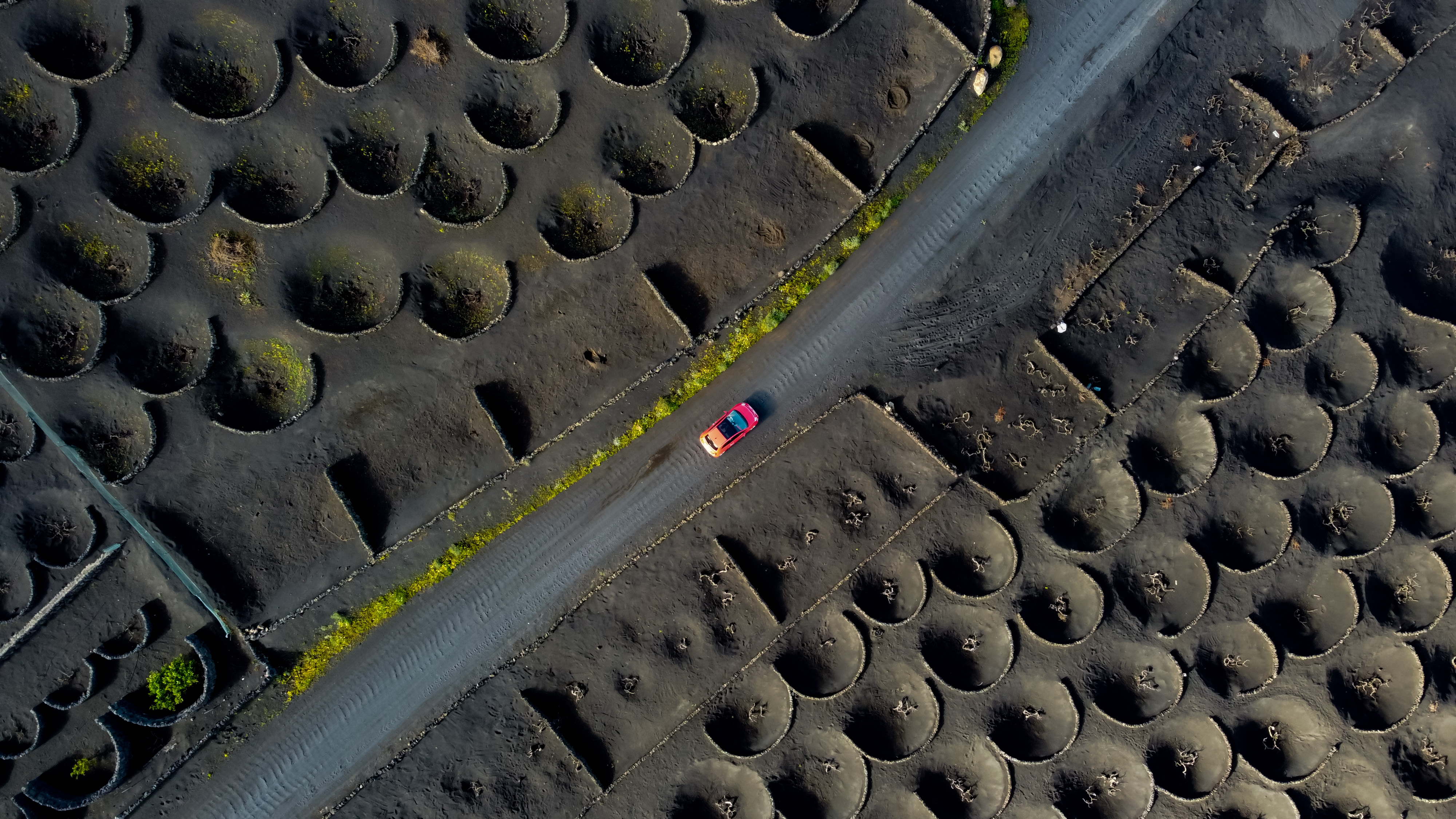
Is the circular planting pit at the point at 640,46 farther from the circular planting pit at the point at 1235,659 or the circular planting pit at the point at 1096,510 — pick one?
the circular planting pit at the point at 1235,659

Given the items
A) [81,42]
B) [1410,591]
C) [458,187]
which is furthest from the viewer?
[1410,591]

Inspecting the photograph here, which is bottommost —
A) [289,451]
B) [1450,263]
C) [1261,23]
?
[289,451]

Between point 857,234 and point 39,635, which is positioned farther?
point 857,234

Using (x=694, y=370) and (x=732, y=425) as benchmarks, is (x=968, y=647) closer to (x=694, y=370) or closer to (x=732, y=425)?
(x=732, y=425)

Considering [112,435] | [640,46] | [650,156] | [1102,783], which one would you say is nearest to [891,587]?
[1102,783]

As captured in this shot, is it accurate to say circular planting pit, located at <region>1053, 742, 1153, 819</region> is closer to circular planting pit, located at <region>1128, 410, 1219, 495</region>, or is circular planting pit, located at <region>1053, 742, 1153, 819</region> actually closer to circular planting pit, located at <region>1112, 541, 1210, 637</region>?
circular planting pit, located at <region>1112, 541, 1210, 637</region>

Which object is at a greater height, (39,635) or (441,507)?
(441,507)

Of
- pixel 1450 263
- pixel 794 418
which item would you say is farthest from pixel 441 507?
pixel 1450 263

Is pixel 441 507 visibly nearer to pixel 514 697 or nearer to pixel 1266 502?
pixel 514 697
